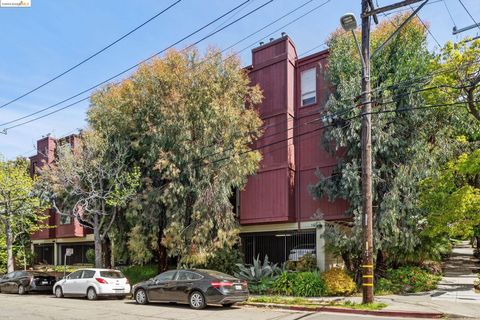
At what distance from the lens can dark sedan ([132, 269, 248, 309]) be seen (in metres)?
15.9

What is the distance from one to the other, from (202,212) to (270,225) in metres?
3.82

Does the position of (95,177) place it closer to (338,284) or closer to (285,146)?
(285,146)

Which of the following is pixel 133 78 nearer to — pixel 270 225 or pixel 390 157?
pixel 270 225

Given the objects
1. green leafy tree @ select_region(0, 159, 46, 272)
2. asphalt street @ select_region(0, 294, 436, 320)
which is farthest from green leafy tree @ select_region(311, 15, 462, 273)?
green leafy tree @ select_region(0, 159, 46, 272)

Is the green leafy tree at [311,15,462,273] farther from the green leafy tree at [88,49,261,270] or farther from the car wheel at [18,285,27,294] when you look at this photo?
the car wheel at [18,285,27,294]

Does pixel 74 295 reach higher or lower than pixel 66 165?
lower

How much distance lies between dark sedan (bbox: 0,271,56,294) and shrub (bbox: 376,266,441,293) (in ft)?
53.0

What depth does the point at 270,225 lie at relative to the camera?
75.2ft

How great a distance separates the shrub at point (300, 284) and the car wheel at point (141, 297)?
5021 millimetres

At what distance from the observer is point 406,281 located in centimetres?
1862

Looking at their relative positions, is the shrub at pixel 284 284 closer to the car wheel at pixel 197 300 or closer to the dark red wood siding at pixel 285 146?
the dark red wood siding at pixel 285 146

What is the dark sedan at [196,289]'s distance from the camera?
1586cm

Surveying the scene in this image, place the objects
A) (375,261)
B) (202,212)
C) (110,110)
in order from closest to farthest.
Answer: (375,261)
(202,212)
(110,110)

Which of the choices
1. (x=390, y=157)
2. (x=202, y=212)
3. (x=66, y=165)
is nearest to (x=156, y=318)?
(x=202, y=212)
